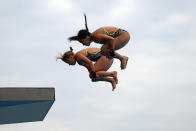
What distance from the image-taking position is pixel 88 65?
8391 millimetres

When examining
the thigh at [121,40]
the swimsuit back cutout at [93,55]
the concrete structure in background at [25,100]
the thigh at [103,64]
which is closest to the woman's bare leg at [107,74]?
the thigh at [103,64]

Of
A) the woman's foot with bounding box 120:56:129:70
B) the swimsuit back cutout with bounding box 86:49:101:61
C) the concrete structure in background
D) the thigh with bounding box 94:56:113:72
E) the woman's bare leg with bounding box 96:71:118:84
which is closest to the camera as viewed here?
the woman's foot with bounding box 120:56:129:70

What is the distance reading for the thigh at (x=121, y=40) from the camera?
8062 mm

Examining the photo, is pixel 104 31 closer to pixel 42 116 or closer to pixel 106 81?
pixel 106 81

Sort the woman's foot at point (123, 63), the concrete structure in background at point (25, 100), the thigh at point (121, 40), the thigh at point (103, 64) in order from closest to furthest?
the thigh at point (121, 40) → the woman's foot at point (123, 63) → the thigh at point (103, 64) → the concrete structure in background at point (25, 100)

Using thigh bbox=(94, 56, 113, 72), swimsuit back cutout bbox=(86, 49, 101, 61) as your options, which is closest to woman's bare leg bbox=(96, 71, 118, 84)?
thigh bbox=(94, 56, 113, 72)

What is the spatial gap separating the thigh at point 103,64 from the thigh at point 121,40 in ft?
2.11

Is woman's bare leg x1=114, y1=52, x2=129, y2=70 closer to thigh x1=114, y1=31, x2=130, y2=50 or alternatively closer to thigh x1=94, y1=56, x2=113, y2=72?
thigh x1=114, y1=31, x2=130, y2=50

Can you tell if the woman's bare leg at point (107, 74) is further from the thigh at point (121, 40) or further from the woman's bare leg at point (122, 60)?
the thigh at point (121, 40)

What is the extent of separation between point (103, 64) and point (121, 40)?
817mm

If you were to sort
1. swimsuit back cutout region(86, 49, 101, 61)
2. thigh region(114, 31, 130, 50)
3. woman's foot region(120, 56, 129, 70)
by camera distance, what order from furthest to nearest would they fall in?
swimsuit back cutout region(86, 49, 101, 61) → woman's foot region(120, 56, 129, 70) → thigh region(114, 31, 130, 50)

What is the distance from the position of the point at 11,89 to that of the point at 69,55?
4.20 m

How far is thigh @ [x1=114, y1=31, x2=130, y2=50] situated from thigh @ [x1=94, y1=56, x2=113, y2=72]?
64 cm

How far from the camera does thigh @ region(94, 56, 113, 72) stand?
8.62m
